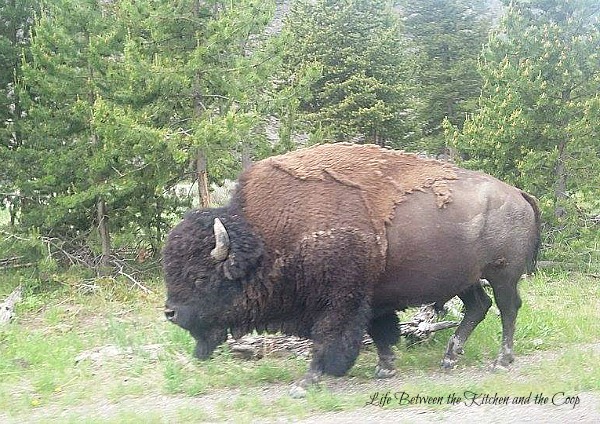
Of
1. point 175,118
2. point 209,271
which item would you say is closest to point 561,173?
point 175,118

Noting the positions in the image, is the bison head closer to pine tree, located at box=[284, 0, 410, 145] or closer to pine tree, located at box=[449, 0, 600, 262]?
pine tree, located at box=[449, 0, 600, 262]

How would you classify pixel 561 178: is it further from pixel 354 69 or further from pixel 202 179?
pixel 354 69

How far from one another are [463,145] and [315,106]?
265 inches

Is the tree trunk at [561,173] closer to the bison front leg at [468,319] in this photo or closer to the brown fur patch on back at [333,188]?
the bison front leg at [468,319]

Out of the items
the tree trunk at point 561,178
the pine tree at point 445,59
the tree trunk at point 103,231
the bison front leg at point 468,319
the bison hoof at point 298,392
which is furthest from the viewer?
the pine tree at point 445,59

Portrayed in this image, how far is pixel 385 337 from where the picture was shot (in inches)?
301

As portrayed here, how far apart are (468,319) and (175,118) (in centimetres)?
741

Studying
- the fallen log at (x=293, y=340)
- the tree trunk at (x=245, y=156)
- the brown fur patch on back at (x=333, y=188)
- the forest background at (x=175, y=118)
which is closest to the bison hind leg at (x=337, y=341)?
the brown fur patch on back at (x=333, y=188)

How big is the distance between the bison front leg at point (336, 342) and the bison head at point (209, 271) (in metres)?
0.79

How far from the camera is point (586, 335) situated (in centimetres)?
A: 886

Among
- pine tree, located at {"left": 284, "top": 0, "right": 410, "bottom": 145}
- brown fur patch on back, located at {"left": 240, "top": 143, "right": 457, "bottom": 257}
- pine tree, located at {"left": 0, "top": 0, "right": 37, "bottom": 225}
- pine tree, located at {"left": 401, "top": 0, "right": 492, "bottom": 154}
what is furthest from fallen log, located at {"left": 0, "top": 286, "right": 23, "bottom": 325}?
pine tree, located at {"left": 401, "top": 0, "right": 492, "bottom": 154}

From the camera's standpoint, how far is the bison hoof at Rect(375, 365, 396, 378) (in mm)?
7358

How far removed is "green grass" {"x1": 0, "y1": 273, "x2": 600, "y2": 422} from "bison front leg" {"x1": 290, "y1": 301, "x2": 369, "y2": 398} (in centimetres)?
20

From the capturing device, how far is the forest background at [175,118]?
492 inches
